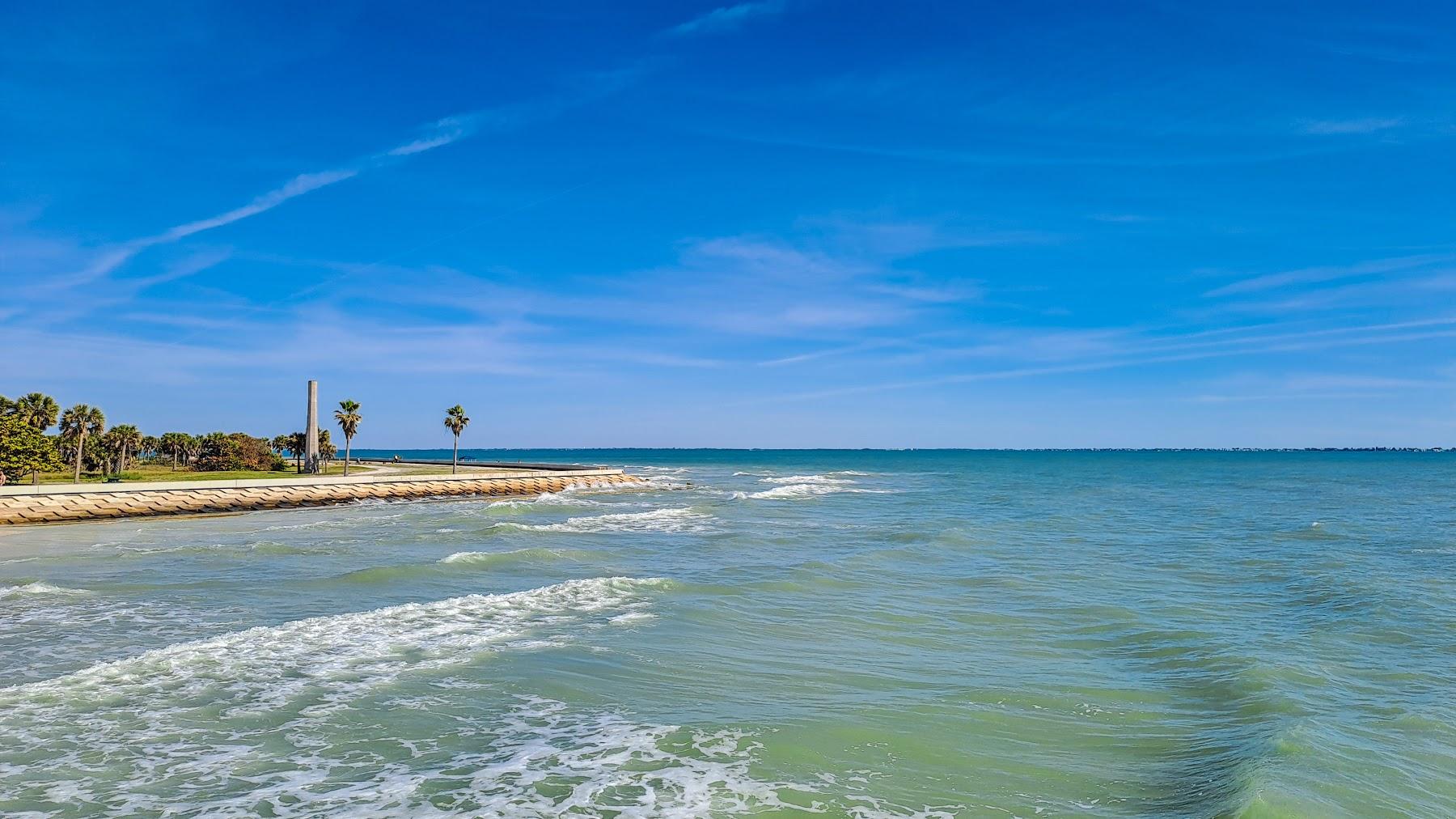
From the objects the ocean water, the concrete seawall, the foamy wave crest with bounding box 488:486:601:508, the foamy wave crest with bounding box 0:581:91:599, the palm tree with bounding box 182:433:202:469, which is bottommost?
the ocean water

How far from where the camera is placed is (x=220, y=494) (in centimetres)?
4881

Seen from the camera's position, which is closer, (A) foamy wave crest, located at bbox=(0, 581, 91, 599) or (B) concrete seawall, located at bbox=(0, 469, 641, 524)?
(A) foamy wave crest, located at bbox=(0, 581, 91, 599)

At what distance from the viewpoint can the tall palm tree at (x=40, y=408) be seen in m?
58.1

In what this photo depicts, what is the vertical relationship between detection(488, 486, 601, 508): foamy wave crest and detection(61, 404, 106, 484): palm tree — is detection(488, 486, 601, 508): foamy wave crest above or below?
below

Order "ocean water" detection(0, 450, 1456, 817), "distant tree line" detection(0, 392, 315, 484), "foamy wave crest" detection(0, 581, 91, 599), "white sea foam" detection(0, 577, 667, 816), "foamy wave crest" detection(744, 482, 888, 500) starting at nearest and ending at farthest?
"white sea foam" detection(0, 577, 667, 816)
"ocean water" detection(0, 450, 1456, 817)
"foamy wave crest" detection(0, 581, 91, 599)
"distant tree line" detection(0, 392, 315, 484)
"foamy wave crest" detection(744, 482, 888, 500)

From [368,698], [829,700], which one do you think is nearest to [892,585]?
[829,700]

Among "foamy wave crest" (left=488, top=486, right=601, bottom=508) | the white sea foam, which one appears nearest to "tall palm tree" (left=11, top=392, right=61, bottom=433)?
"foamy wave crest" (left=488, top=486, right=601, bottom=508)

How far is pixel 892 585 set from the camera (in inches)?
832

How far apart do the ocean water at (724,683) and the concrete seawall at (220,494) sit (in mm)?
15060

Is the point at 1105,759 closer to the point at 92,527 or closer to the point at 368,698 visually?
the point at 368,698

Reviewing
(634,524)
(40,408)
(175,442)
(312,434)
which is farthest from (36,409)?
(634,524)

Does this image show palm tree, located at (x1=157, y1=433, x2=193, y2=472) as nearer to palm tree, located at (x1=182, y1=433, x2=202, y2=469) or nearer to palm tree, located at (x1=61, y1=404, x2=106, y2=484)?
palm tree, located at (x1=182, y1=433, x2=202, y2=469)

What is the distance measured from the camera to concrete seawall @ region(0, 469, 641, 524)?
40.2m

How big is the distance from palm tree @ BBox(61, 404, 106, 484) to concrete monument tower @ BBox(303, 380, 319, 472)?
603 inches
